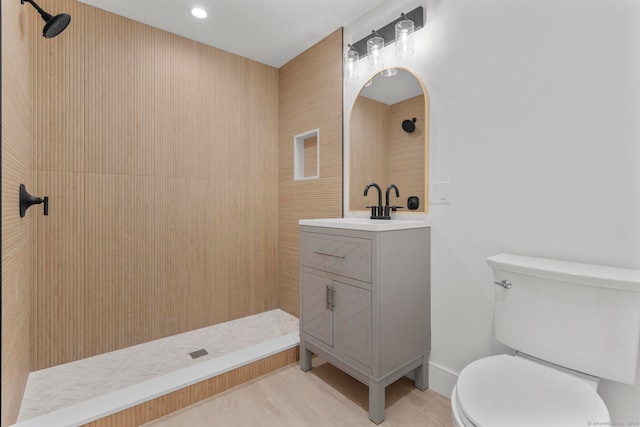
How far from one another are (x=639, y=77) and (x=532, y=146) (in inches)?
14.8

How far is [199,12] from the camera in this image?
2066 mm

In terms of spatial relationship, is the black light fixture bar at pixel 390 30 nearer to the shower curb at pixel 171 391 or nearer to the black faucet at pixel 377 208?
the black faucet at pixel 377 208

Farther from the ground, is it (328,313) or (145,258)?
(145,258)

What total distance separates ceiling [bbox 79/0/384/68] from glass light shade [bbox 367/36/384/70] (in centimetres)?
27

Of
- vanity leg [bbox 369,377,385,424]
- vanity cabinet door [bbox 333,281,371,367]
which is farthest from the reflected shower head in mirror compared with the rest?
vanity leg [bbox 369,377,385,424]

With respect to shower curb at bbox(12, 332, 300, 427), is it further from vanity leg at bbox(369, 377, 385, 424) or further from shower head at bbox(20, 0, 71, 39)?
shower head at bbox(20, 0, 71, 39)

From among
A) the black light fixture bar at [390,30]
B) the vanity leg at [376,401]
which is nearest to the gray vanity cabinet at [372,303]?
the vanity leg at [376,401]

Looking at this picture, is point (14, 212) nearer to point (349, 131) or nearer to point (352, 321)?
point (352, 321)

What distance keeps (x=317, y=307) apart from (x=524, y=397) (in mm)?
1076

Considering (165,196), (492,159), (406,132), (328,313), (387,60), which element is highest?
(387,60)

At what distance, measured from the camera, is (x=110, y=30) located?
6.80ft

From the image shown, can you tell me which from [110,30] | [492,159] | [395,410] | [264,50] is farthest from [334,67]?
[395,410]

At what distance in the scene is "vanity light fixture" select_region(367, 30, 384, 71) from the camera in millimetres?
1930

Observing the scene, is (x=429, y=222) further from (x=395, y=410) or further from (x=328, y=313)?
(x=395, y=410)
